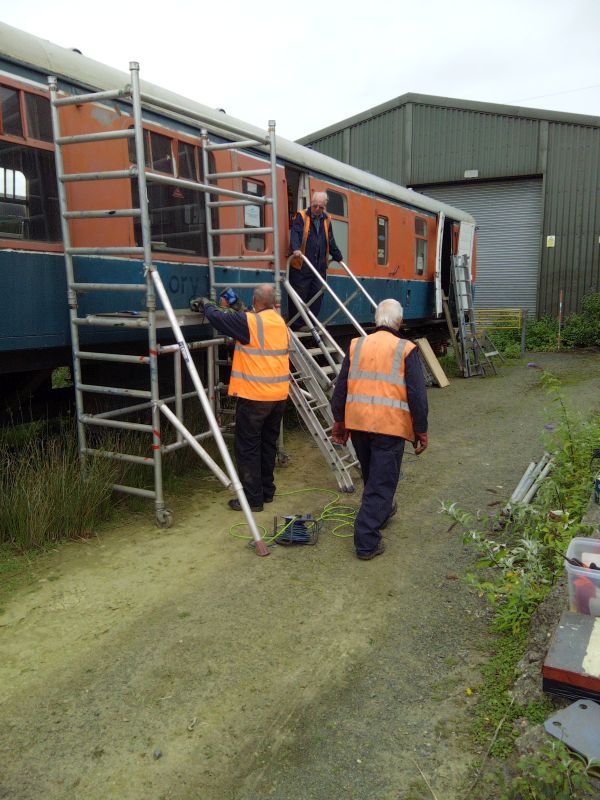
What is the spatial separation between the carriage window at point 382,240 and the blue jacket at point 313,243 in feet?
9.61

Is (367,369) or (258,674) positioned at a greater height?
(367,369)

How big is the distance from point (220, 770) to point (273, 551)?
2.08 m

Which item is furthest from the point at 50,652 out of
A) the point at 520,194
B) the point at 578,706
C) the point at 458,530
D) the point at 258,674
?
the point at 520,194

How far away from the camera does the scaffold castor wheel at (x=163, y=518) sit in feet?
16.1

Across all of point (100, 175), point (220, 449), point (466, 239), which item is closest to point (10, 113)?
point (100, 175)

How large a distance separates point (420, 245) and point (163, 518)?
932 cm

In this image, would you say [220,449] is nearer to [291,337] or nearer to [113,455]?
[113,455]

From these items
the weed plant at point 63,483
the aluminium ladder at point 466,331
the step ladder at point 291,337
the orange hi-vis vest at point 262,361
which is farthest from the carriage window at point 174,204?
the aluminium ladder at point 466,331

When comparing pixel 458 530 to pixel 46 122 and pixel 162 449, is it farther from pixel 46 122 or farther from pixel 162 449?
pixel 46 122

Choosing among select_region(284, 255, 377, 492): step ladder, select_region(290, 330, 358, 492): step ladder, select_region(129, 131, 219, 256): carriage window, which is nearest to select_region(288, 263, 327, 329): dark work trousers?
select_region(284, 255, 377, 492): step ladder

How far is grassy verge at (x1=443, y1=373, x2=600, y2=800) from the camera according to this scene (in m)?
2.09

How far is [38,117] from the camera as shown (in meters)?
4.72

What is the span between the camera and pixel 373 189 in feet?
33.1

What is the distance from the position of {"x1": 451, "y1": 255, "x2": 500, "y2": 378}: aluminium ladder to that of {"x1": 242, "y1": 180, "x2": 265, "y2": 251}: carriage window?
6.53 m
